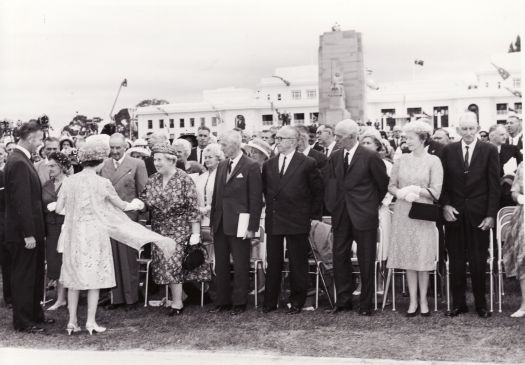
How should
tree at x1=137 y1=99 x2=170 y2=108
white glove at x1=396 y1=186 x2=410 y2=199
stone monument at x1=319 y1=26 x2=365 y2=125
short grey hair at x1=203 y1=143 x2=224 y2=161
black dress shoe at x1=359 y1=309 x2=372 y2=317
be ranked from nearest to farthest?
white glove at x1=396 y1=186 x2=410 y2=199
black dress shoe at x1=359 y1=309 x2=372 y2=317
short grey hair at x1=203 y1=143 x2=224 y2=161
stone monument at x1=319 y1=26 x2=365 y2=125
tree at x1=137 y1=99 x2=170 y2=108

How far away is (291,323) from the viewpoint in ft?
23.2

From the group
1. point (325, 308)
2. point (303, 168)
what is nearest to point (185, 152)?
point (303, 168)

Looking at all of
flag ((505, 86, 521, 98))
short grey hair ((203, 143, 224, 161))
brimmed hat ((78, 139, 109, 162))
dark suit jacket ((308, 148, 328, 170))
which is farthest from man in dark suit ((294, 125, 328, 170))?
flag ((505, 86, 521, 98))

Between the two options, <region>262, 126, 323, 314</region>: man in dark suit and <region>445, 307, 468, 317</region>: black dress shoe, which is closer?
<region>445, 307, 468, 317</region>: black dress shoe

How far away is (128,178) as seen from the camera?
8.30 m

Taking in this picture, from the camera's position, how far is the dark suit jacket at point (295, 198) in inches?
299

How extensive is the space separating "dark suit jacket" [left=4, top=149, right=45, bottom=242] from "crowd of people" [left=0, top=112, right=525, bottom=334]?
1 cm

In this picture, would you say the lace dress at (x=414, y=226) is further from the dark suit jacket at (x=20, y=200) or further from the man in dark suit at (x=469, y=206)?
the dark suit jacket at (x=20, y=200)

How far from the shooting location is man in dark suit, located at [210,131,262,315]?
773cm

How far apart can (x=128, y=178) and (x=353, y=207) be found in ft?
8.89

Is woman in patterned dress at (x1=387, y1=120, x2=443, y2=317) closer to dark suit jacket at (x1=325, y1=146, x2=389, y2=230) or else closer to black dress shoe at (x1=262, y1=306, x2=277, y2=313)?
dark suit jacket at (x1=325, y1=146, x2=389, y2=230)

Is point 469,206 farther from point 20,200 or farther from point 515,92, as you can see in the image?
point 515,92

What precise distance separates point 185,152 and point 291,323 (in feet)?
10.2

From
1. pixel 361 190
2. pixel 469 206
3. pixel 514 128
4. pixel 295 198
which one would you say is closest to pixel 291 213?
pixel 295 198
